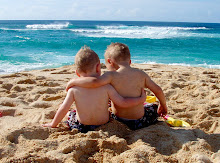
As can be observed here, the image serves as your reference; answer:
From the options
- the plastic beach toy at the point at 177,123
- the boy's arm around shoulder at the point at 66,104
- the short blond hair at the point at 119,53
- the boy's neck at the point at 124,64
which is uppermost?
the short blond hair at the point at 119,53

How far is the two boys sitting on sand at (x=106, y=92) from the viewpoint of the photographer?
7.50 ft

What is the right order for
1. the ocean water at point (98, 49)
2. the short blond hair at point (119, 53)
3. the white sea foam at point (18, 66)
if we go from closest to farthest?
the short blond hair at point (119, 53)
the white sea foam at point (18, 66)
the ocean water at point (98, 49)

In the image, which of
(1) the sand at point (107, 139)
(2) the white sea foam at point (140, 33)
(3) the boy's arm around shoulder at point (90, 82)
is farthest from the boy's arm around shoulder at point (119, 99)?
(2) the white sea foam at point (140, 33)

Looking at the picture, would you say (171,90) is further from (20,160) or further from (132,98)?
(20,160)

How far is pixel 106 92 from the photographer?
92.4 inches

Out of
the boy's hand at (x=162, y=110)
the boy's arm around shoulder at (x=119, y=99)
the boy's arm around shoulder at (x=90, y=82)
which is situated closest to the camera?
the boy's arm around shoulder at (x=90, y=82)

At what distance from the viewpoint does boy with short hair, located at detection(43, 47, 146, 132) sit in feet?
7.50

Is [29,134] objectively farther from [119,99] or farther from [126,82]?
[126,82]

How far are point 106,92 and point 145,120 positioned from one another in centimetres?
58

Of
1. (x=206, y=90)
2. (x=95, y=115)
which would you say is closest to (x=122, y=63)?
(x=95, y=115)

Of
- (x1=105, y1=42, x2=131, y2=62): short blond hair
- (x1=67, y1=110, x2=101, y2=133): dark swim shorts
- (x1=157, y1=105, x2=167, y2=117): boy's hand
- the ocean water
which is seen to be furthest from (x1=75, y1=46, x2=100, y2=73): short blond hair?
the ocean water

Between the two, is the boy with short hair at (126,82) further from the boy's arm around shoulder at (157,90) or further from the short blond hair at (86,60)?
the short blond hair at (86,60)

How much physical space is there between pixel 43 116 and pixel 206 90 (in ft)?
9.29

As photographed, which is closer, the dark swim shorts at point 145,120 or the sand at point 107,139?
the sand at point 107,139
